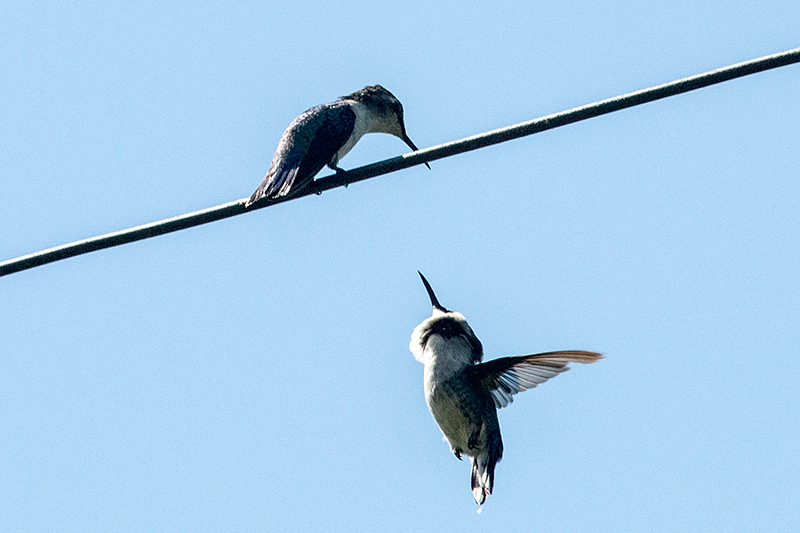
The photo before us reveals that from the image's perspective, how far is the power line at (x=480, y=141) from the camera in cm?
502

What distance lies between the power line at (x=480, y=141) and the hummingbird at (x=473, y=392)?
2.21m

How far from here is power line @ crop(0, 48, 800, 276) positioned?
198 inches

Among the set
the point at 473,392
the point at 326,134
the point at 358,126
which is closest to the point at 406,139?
the point at 358,126

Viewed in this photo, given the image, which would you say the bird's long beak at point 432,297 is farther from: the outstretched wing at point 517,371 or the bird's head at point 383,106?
the bird's head at point 383,106

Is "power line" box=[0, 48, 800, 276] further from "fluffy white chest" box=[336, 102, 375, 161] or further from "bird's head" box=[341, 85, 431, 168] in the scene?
"bird's head" box=[341, 85, 431, 168]

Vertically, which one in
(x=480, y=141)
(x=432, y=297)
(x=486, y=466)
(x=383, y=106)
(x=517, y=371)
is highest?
(x=383, y=106)

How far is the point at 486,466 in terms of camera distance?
782 cm

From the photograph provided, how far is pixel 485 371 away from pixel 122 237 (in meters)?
3.09

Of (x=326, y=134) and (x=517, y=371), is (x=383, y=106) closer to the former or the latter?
(x=326, y=134)

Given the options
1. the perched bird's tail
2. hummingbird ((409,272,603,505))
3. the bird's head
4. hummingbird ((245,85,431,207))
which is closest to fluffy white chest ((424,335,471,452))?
hummingbird ((409,272,603,505))

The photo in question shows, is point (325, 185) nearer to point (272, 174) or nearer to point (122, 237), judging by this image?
point (272, 174)

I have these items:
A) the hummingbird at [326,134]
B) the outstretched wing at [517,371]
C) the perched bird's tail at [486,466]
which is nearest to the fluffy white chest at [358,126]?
the hummingbird at [326,134]

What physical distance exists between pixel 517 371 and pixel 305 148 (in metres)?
2.30

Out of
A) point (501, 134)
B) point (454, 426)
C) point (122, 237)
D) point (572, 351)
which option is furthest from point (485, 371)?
point (122, 237)
